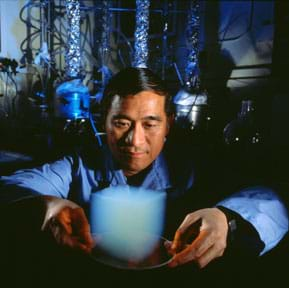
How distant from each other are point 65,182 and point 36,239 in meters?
0.43

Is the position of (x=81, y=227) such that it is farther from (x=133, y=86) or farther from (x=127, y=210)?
(x=133, y=86)

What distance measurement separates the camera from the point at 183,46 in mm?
3258

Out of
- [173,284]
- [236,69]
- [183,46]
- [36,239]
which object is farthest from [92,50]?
[173,284]

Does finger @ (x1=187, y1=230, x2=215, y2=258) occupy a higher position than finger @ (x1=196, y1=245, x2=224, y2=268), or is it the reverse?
finger @ (x1=187, y1=230, x2=215, y2=258)

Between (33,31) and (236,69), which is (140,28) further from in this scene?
(33,31)

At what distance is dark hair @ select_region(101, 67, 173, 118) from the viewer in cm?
119

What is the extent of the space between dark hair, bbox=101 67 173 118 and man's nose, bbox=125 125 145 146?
147 mm

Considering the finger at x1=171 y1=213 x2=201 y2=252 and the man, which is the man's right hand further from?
the finger at x1=171 y1=213 x2=201 y2=252

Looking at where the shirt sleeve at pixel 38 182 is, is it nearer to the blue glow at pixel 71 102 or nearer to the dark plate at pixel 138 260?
the dark plate at pixel 138 260

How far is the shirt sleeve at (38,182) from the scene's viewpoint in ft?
3.16

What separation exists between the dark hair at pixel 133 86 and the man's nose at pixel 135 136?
0.15 metres

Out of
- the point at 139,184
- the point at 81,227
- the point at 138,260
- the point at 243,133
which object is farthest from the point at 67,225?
the point at 243,133

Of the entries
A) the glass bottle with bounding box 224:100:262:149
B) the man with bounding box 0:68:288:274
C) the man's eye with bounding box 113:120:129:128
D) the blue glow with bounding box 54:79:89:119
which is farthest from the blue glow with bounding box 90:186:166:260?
the blue glow with bounding box 54:79:89:119

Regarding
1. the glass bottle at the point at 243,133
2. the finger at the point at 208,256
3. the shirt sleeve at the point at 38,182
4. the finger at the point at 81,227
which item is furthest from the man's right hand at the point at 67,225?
the glass bottle at the point at 243,133
